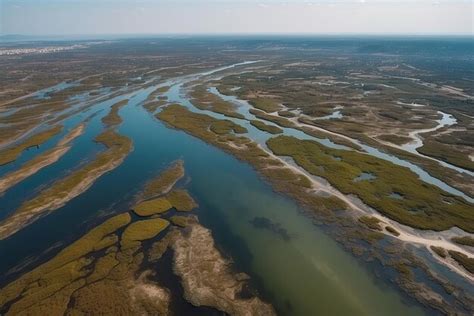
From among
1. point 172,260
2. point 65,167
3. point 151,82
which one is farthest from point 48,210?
point 151,82

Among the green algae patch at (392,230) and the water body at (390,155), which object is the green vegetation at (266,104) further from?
the green algae patch at (392,230)

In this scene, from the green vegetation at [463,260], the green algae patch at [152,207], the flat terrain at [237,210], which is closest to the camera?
the flat terrain at [237,210]

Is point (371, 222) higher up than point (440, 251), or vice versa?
point (371, 222)

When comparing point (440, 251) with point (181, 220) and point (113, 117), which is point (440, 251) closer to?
point (181, 220)

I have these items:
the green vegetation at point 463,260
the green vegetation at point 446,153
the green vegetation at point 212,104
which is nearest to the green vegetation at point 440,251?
the green vegetation at point 463,260

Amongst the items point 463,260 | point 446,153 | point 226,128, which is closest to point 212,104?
point 226,128

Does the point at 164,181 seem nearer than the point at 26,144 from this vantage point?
Yes
